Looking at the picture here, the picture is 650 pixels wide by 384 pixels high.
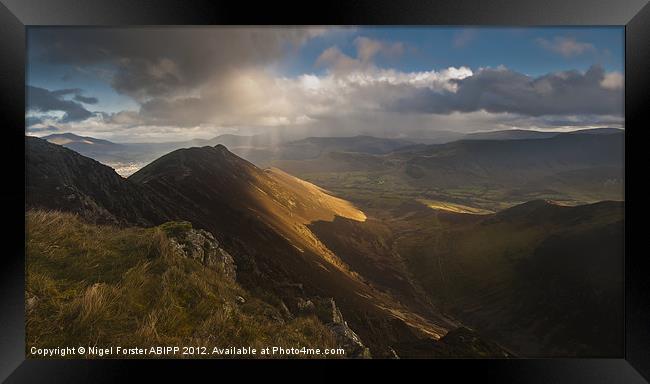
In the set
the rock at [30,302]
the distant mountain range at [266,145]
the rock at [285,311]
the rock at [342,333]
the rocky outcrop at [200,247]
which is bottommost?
the rock at [342,333]

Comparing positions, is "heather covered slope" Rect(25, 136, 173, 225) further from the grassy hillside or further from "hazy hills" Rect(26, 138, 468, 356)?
the grassy hillside

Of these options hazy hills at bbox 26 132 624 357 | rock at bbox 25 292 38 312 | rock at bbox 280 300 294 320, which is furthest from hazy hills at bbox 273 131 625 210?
rock at bbox 25 292 38 312

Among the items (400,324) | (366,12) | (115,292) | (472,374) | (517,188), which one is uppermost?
(366,12)

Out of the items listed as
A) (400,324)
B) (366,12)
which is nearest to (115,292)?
(400,324)

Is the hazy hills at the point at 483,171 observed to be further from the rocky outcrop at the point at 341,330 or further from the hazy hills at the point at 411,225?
the rocky outcrop at the point at 341,330

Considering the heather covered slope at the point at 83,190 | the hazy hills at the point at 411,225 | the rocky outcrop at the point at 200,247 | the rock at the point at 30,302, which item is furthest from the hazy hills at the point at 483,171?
the rock at the point at 30,302

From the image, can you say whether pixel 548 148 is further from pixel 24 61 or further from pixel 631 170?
pixel 24 61

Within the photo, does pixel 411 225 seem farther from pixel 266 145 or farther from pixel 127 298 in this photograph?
pixel 127 298
